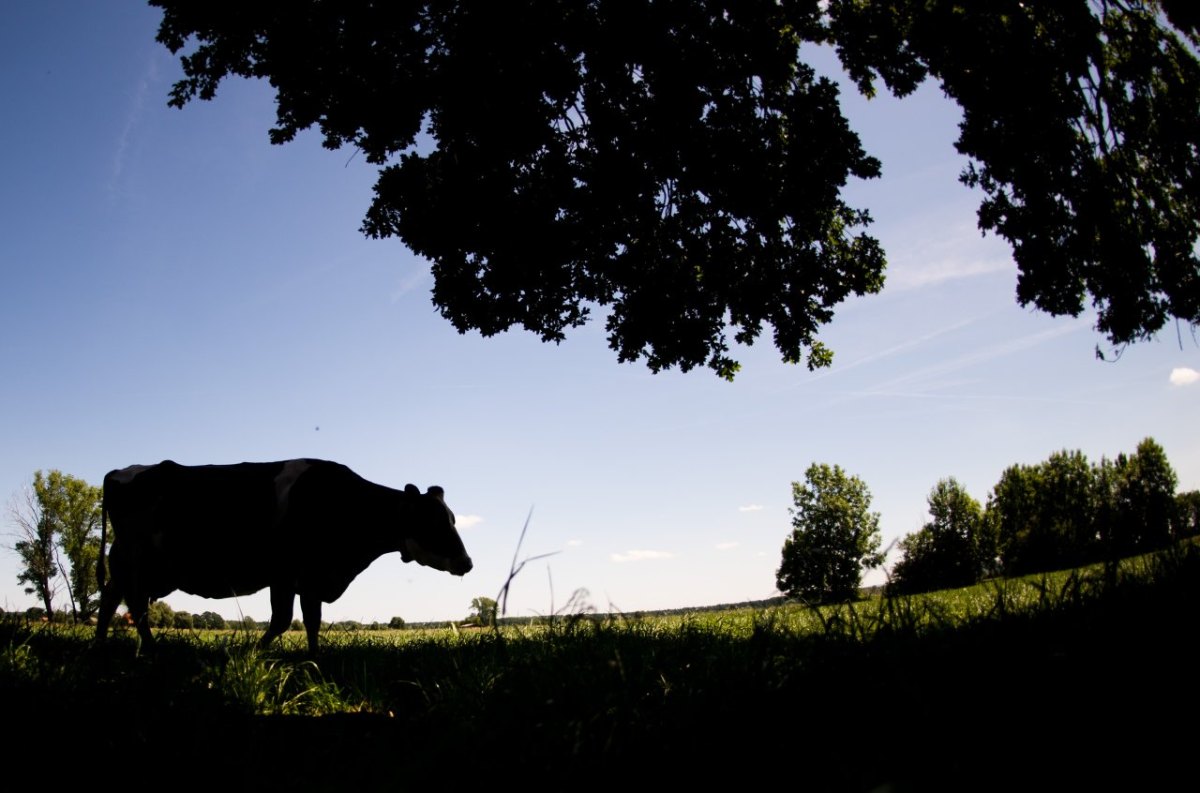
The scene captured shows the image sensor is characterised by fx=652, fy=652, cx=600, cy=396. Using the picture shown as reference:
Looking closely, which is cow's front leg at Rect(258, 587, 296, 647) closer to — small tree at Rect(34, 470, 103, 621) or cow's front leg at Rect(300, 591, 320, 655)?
cow's front leg at Rect(300, 591, 320, 655)

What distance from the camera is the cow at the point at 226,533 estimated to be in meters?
8.69

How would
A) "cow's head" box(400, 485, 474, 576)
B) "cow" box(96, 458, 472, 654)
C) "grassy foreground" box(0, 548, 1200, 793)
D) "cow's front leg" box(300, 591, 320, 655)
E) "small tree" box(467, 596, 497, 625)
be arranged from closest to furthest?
"grassy foreground" box(0, 548, 1200, 793) → "small tree" box(467, 596, 497, 625) → "cow's front leg" box(300, 591, 320, 655) → "cow" box(96, 458, 472, 654) → "cow's head" box(400, 485, 474, 576)

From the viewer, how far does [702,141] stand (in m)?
9.63

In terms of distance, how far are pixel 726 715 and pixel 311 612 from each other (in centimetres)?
722

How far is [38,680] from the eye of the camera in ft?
13.1

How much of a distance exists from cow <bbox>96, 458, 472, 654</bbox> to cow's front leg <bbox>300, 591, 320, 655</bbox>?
1cm

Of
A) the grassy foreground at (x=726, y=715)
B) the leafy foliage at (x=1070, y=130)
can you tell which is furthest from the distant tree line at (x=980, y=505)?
the grassy foreground at (x=726, y=715)

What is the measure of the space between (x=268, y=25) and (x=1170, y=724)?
37.7 feet

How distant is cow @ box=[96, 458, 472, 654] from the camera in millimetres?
8688

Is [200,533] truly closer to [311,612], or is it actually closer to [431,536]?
[311,612]

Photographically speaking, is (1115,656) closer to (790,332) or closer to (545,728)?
(545,728)

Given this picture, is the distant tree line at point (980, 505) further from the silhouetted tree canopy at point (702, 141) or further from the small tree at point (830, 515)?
the silhouetted tree canopy at point (702, 141)

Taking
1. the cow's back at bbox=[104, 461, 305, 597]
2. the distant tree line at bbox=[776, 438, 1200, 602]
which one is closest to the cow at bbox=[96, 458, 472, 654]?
the cow's back at bbox=[104, 461, 305, 597]

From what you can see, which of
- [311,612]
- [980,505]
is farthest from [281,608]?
[980,505]
